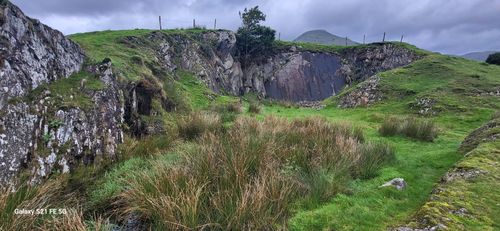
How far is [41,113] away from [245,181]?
223 inches

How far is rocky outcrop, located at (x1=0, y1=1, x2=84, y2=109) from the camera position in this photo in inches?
318

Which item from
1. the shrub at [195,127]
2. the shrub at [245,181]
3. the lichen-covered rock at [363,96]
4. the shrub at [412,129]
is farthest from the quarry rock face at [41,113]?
the lichen-covered rock at [363,96]

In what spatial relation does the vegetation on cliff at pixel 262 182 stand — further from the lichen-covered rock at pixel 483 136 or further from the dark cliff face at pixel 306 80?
the dark cliff face at pixel 306 80

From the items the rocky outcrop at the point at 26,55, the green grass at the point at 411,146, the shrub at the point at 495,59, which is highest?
the shrub at the point at 495,59

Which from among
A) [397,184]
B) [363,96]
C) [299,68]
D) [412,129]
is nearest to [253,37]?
[299,68]

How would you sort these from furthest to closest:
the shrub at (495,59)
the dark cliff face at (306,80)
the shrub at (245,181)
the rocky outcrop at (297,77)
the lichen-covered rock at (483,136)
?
the dark cliff face at (306,80) < the rocky outcrop at (297,77) < the shrub at (495,59) < the lichen-covered rock at (483,136) < the shrub at (245,181)

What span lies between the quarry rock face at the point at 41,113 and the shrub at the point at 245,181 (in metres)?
2.79

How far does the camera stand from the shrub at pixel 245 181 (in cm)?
489

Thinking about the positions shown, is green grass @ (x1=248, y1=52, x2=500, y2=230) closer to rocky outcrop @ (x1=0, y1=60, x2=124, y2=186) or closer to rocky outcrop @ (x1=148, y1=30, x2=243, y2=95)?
rocky outcrop @ (x1=0, y1=60, x2=124, y2=186)

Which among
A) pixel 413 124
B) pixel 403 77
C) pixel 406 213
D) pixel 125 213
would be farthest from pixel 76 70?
pixel 403 77

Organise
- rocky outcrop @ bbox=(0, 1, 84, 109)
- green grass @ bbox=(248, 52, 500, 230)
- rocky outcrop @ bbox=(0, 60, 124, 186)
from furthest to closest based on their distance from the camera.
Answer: rocky outcrop @ bbox=(0, 1, 84, 109) < rocky outcrop @ bbox=(0, 60, 124, 186) < green grass @ bbox=(248, 52, 500, 230)

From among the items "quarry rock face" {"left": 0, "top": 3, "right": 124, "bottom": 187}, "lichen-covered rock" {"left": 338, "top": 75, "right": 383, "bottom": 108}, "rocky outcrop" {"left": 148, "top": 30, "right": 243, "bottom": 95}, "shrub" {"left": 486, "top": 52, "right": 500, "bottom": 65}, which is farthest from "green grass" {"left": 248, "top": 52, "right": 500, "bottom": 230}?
"rocky outcrop" {"left": 148, "top": 30, "right": 243, "bottom": 95}

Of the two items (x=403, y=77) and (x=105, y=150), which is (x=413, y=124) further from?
(x=403, y=77)

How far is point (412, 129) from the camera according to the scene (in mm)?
12656
